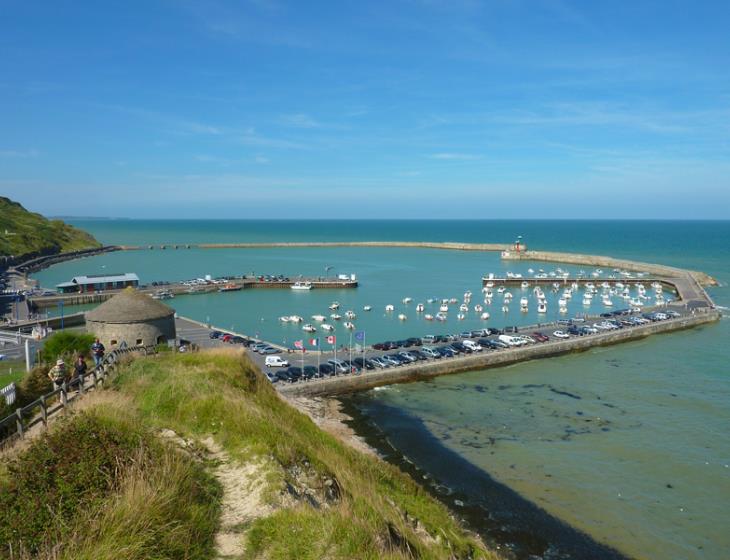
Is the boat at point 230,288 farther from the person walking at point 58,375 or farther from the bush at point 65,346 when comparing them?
the person walking at point 58,375

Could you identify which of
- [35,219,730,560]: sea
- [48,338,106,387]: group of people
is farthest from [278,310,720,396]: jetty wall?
[48,338,106,387]: group of people

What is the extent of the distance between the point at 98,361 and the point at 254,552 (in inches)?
497

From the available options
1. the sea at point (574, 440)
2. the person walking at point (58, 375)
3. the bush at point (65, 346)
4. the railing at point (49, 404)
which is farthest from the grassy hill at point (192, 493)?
the bush at point (65, 346)

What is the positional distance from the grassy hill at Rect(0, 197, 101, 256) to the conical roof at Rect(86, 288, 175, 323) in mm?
101190

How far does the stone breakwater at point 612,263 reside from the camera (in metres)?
92.2

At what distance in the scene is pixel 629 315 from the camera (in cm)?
5950

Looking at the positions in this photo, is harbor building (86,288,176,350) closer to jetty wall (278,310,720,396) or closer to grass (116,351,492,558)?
grass (116,351,492,558)

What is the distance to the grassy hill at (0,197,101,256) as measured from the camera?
120450 mm

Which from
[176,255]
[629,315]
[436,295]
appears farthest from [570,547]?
[176,255]

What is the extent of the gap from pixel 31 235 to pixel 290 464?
486 feet

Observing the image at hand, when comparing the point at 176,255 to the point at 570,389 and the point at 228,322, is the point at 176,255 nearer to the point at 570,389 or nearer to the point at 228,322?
the point at 228,322

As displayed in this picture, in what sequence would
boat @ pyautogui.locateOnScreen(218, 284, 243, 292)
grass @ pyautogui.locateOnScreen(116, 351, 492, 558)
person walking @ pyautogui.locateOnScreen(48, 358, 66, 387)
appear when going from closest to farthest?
grass @ pyautogui.locateOnScreen(116, 351, 492, 558) → person walking @ pyautogui.locateOnScreen(48, 358, 66, 387) → boat @ pyautogui.locateOnScreen(218, 284, 243, 292)

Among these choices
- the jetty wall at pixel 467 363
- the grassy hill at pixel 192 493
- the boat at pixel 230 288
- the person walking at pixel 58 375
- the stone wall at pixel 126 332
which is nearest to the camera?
the grassy hill at pixel 192 493

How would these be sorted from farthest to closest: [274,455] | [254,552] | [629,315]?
[629,315], [274,455], [254,552]
